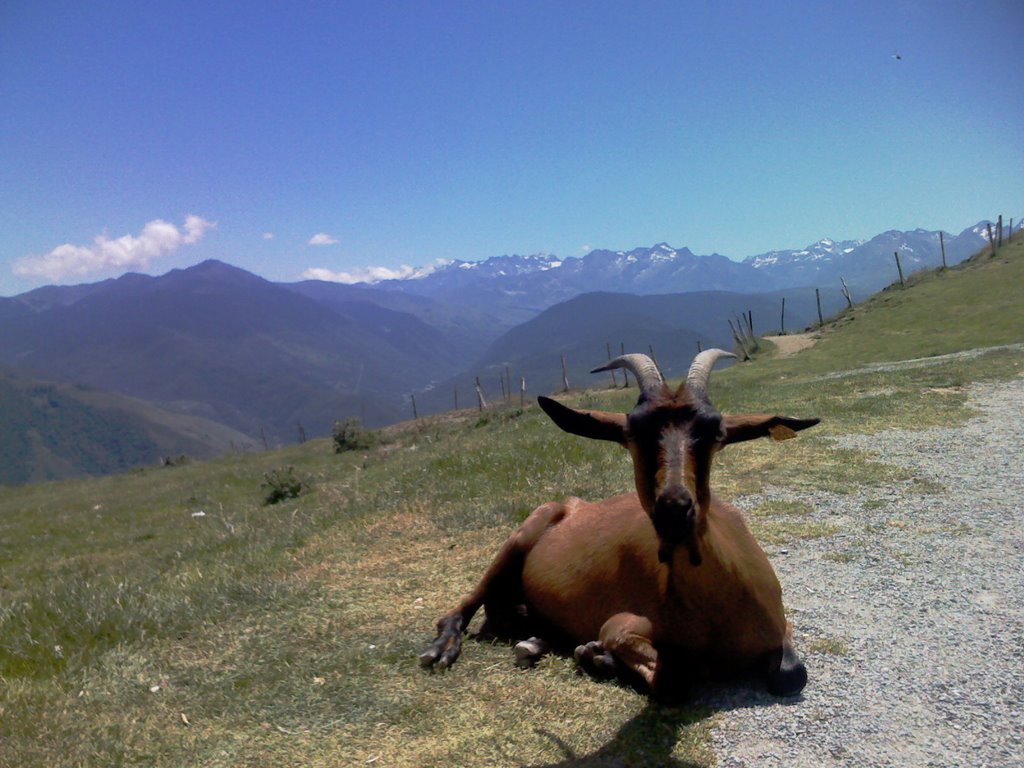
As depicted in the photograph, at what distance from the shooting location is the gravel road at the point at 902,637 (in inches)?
171

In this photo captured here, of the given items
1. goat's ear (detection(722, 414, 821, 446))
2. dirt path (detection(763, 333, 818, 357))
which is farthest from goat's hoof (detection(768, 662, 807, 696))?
dirt path (detection(763, 333, 818, 357))

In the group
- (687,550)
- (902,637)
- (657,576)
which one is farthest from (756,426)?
(902,637)

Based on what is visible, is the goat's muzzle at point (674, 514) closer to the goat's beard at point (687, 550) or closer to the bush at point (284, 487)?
the goat's beard at point (687, 550)

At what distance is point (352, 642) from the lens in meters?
6.46

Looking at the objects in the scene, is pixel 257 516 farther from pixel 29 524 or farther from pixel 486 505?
pixel 29 524

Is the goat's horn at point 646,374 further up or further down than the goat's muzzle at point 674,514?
further up

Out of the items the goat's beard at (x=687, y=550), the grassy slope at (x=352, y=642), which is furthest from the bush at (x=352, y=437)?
the goat's beard at (x=687, y=550)

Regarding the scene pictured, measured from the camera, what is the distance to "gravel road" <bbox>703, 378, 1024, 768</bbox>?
4332 mm

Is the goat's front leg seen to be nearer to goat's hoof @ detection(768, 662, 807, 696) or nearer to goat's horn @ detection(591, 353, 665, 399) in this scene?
goat's hoof @ detection(768, 662, 807, 696)

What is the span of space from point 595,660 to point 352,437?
3981 centimetres

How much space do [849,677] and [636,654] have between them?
149 cm

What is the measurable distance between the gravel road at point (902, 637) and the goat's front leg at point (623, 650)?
45 cm

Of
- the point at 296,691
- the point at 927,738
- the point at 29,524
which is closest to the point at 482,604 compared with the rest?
the point at 296,691

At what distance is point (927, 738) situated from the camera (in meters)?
4.34
